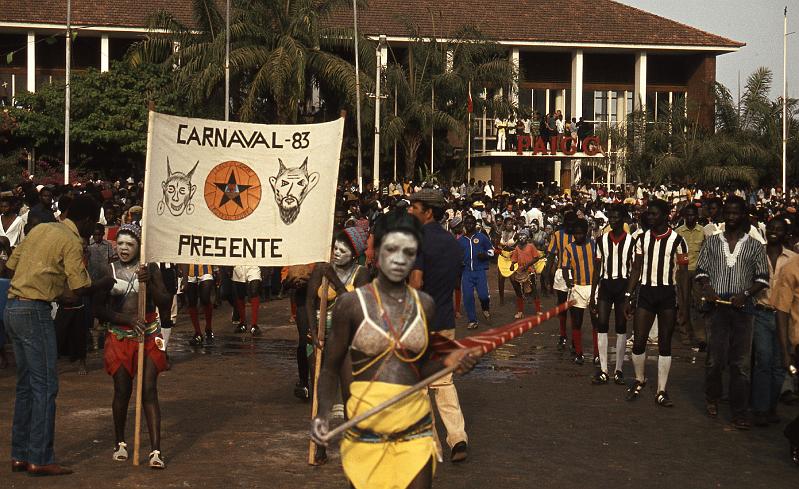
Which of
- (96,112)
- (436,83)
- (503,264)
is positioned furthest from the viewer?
(436,83)

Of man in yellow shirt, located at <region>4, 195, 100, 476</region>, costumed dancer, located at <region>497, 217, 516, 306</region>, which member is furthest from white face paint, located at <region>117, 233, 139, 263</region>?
costumed dancer, located at <region>497, 217, 516, 306</region>

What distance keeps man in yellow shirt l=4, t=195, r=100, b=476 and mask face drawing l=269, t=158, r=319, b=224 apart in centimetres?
162

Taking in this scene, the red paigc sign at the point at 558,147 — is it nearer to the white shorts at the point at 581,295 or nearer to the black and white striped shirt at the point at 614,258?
the white shorts at the point at 581,295

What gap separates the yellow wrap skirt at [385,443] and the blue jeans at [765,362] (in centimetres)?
572

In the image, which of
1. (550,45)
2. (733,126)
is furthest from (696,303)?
(550,45)

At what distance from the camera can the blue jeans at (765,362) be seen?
1048 centimetres

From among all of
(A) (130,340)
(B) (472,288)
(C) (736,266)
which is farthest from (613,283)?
(B) (472,288)

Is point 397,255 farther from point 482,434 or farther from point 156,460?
point 482,434

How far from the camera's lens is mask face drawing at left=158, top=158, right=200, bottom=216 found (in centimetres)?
913

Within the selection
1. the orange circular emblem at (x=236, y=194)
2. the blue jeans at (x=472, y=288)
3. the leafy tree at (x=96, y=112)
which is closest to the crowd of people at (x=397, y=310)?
the orange circular emblem at (x=236, y=194)

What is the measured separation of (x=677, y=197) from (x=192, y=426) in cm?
2811

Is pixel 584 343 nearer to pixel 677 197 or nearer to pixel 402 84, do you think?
pixel 677 197

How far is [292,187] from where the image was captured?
9.37 meters

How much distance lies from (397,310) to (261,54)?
32.4 meters
